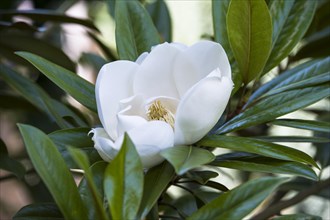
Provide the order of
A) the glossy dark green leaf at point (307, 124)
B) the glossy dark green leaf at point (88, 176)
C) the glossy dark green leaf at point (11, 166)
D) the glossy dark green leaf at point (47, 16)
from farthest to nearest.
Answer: the glossy dark green leaf at point (47, 16)
the glossy dark green leaf at point (11, 166)
the glossy dark green leaf at point (307, 124)
the glossy dark green leaf at point (88, 176)

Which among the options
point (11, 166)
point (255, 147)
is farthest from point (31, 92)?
point (255, 147)

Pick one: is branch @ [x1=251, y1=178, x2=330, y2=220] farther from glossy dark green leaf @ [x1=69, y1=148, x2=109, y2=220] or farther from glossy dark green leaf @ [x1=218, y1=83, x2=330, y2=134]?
glossy dark green leaf @ [x1=69, y1=148, x2=109, y2=220]

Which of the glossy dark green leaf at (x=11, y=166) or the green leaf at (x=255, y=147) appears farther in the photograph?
Result: the glossy dark green leaf at (x=11, y=166)

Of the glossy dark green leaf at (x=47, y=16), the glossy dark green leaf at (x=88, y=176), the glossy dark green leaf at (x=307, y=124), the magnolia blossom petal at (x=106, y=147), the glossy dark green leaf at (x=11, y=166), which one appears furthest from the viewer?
the glossy dark green leaf at (x=47, y=16)

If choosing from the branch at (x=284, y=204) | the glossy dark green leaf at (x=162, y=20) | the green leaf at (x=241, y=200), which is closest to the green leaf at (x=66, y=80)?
the green leaf at (x=241, y=200)

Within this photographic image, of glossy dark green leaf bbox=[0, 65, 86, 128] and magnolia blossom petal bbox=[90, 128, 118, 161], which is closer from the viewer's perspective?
magnolia blossom petal bbox=[90, 128, 118, 161]

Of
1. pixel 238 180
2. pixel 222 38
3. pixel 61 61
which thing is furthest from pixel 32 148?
pixel 238 180

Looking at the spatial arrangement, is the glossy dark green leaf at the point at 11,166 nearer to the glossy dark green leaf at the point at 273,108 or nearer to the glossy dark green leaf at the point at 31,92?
the glossy dark green leaf at the point at 31,92

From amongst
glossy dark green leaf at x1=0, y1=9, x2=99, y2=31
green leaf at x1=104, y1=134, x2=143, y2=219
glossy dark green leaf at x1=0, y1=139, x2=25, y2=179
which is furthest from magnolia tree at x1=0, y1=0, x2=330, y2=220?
glossy dark green leaf at x1=0, y1=9, x2=99, y2=31

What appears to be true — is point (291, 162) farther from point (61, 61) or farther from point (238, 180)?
point (238, 180)

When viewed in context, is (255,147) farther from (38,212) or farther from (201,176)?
(38,212)
